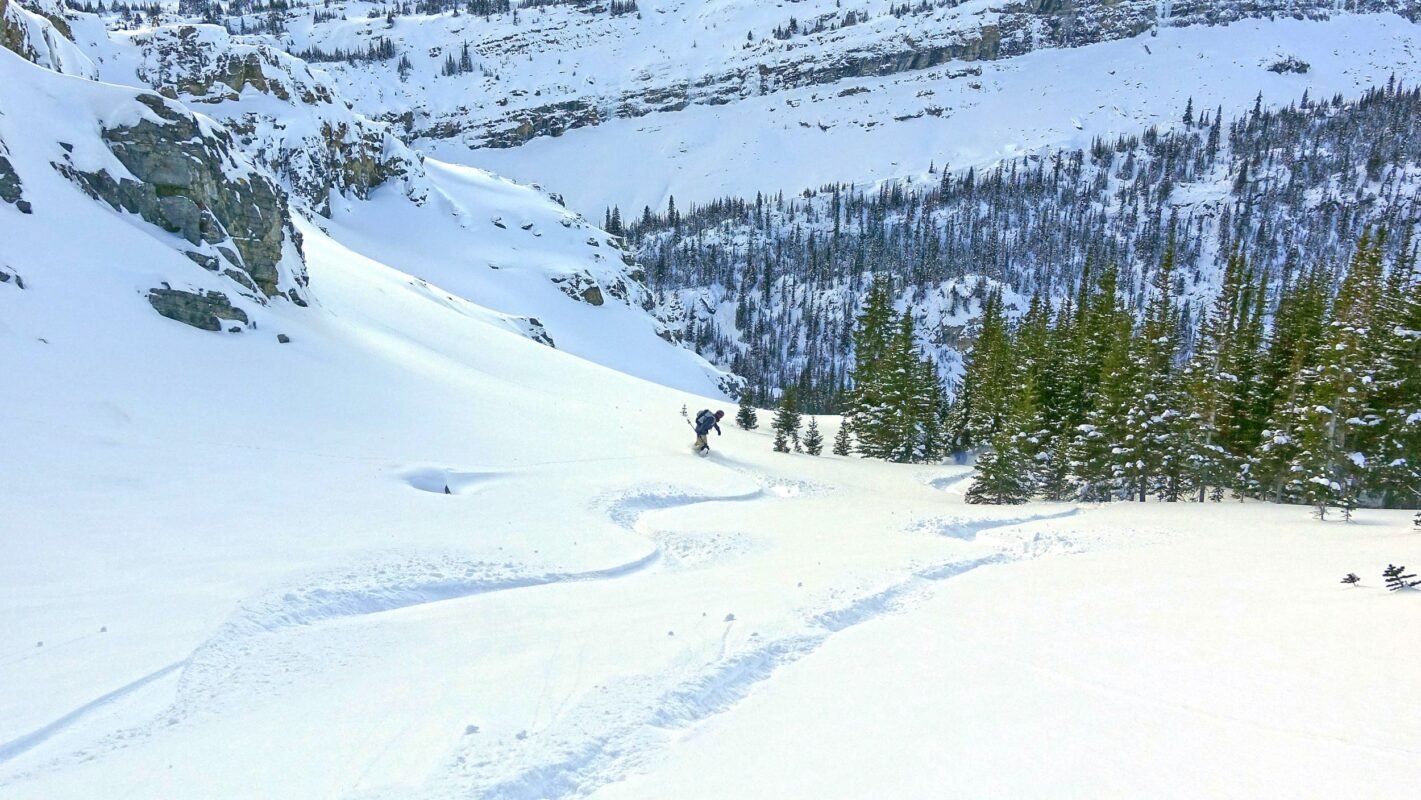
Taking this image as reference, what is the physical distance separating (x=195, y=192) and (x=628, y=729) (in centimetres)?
2592

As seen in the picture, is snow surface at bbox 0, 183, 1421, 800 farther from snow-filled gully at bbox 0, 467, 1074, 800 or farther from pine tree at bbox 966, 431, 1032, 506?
pine tree at bbox 966, 431, 1032, 506

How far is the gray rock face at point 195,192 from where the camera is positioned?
22641 mm

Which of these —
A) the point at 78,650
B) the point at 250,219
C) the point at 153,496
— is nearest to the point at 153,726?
the point at 78,650

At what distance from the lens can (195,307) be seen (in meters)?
20.3

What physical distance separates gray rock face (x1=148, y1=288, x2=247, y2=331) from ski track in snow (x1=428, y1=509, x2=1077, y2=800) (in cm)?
1962

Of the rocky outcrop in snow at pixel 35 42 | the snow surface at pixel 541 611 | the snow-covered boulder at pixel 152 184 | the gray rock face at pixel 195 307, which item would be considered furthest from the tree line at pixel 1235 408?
the rocky outcrop in snow at pixel 35 42

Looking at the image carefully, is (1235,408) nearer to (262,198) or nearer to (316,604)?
(316,604)

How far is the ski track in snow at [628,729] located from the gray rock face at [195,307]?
19618mm

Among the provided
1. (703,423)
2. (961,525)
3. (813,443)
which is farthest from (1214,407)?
(703,423)

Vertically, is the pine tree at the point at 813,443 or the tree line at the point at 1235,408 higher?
the tree line at the point at 1235,408

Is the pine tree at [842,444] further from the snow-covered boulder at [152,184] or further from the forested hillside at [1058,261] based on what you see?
the forested hillside at [1058,261]

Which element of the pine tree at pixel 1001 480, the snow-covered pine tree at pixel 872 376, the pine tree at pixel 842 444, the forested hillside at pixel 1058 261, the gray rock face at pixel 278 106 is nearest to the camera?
the pine tree at pixel 1001 480

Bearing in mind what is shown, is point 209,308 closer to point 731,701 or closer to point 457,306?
point 731,701

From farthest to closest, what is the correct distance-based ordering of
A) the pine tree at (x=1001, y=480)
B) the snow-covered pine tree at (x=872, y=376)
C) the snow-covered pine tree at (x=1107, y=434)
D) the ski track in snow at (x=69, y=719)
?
the snow-covered pine tree at (x=872, y=376), the snow-covered pine tree at (x=1107, y=434), the pine tree at (x=1001, y=480), the ski track in snow at (x=69, y=719)
